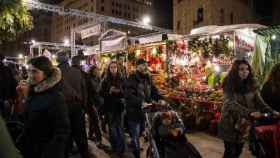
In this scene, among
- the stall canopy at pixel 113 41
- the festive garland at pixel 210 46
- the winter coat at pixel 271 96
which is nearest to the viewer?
the winter coat at pixel 271 96

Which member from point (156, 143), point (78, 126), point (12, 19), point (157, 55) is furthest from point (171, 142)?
point (157, 55)

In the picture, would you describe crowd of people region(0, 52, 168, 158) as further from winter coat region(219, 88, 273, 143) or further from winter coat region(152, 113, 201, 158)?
winter coat region(219, 88, 273, 143)

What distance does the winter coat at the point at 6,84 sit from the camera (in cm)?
674

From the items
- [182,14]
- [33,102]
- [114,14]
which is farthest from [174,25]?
[114,14]

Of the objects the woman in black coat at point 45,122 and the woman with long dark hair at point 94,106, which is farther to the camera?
the woman with long dark hair at point 94,106

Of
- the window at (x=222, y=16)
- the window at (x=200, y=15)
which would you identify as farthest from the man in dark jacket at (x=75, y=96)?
the window at (x=222, y=16)

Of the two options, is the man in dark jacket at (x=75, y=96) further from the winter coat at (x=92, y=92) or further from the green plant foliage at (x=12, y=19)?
the green plant foliage at (x=12, y=19)

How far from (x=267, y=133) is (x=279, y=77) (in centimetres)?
104

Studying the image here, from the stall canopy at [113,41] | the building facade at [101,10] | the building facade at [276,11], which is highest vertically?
the building facade at [101,10]

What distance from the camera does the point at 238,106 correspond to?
4477 mm

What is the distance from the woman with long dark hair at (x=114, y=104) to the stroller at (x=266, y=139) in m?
2.67

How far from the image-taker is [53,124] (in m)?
3.21

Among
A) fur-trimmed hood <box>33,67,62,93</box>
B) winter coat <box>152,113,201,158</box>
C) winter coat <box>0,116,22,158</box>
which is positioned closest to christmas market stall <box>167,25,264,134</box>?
winter coat <box>152,113,201,158</box>

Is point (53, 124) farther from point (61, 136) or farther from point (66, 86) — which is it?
point (66, 86)
